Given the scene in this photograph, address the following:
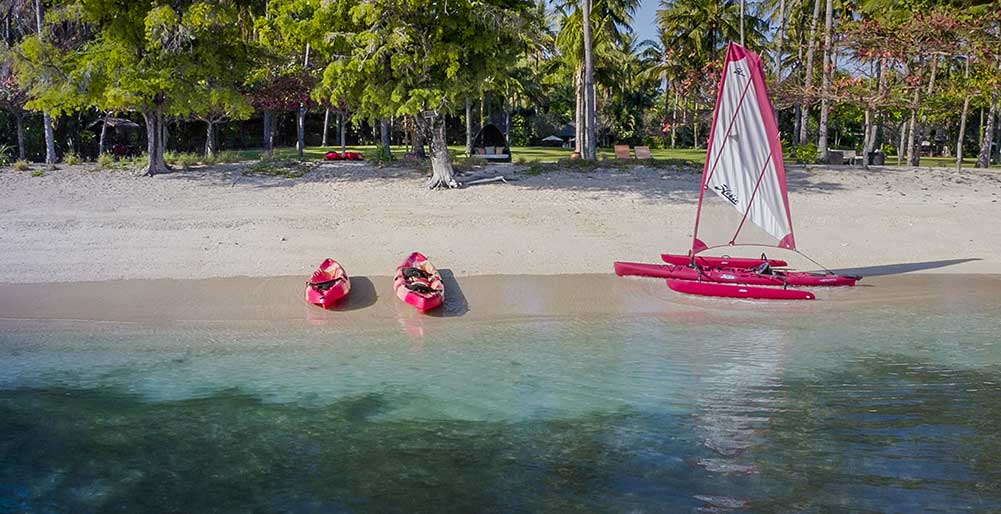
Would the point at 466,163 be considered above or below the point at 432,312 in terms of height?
above

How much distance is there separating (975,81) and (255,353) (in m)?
24.4

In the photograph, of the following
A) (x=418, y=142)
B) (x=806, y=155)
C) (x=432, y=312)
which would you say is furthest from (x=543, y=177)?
(x=806, y=155)

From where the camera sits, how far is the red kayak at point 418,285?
432 inches

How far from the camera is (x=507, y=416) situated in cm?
759

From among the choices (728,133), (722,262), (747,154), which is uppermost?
(728,133)

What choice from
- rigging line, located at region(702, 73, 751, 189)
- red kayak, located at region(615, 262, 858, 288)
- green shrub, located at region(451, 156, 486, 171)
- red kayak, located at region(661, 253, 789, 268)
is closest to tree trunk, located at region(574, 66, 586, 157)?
green shrub, located at region(451, 156, 486, 171)

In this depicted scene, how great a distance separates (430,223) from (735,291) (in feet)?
21.0

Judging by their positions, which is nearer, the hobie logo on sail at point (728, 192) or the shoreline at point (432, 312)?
the shoreline at point (432, 312)

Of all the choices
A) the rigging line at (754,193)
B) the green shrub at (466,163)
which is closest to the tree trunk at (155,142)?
the green shrub at (466,163)

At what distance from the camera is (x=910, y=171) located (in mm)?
23422

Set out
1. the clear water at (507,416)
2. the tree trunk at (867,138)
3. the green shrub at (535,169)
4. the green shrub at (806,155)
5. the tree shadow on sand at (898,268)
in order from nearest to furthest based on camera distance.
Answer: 1. the clear water at (507,416)
2. the tree shadow on sand at (898,268)
3. the green shrub at (535,169)
4. the tree trunk at (867,138)
5. the green shrub at (806,155)

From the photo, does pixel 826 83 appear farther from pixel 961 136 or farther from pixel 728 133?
pixel 728 133

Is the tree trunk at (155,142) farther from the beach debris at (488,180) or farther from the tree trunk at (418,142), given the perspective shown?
the beach debris at (488,180)

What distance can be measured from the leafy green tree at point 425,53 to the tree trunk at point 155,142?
5.43m
